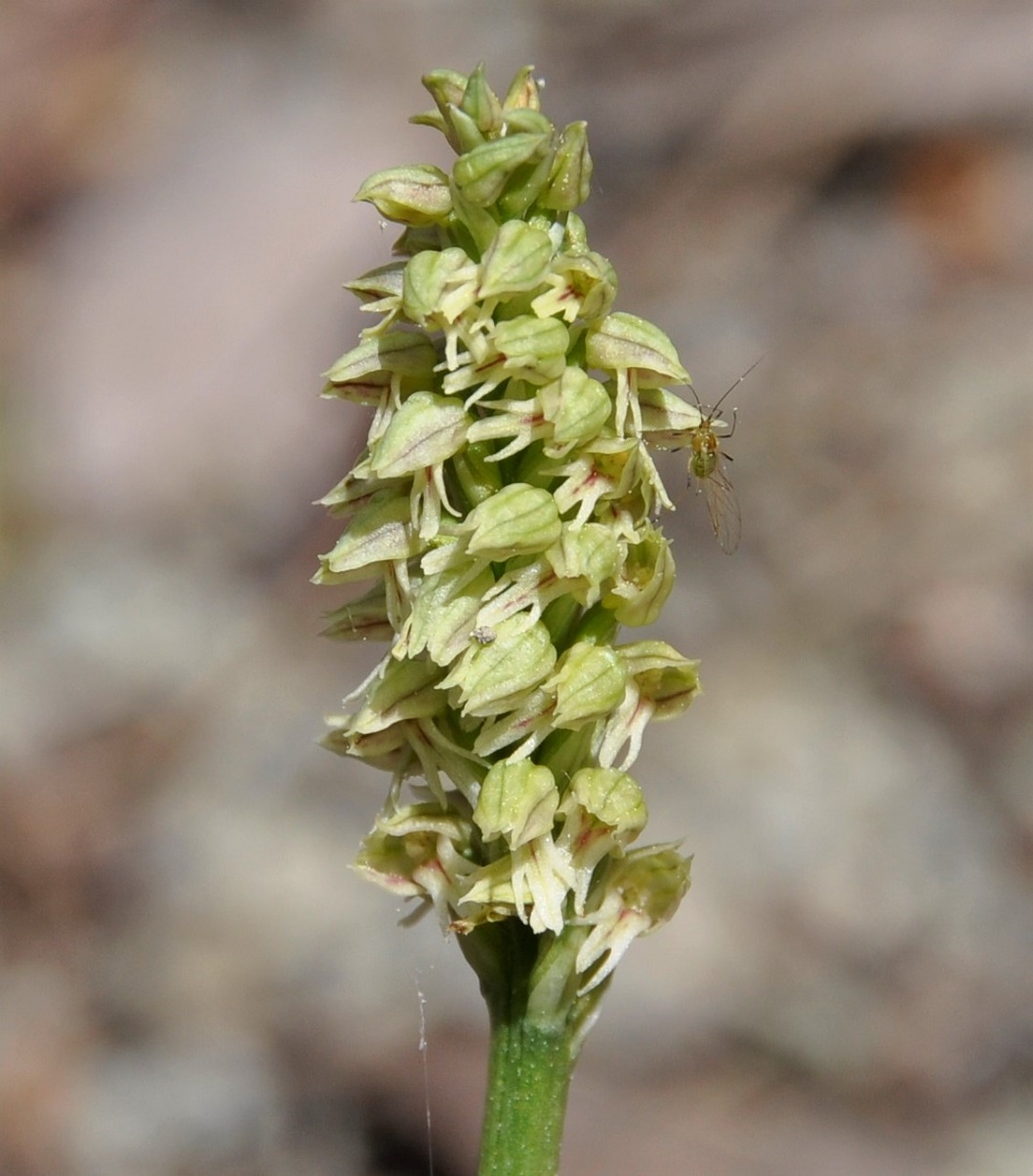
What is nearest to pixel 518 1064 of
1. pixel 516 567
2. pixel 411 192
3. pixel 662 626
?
pixel 516 567

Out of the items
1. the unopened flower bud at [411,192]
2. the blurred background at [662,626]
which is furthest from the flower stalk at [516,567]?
the blurred background at [662,626]

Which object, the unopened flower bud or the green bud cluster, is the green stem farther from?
the unopened flower bud

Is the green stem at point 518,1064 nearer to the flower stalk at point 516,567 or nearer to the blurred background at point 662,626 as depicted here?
the flower stalk at point 516,567

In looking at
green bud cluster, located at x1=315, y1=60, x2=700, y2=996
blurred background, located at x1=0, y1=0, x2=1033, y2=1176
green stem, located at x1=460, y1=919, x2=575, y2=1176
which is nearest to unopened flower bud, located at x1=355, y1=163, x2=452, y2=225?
green bud cluster, located at x1=315, y1=60, x2=700, y2=996

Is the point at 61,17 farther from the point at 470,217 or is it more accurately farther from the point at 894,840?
the point at 470,217

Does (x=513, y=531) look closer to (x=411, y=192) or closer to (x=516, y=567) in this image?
(x=516, y=567)

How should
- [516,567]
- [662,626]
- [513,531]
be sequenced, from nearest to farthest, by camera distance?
[513,531] → [516,567] → [662,626]

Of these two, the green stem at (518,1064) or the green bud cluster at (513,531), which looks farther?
the green stem at (518,1064)
